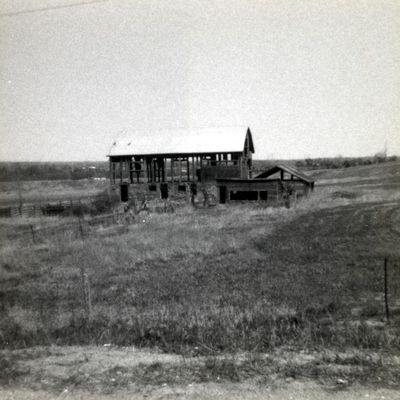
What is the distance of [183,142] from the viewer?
36938mm

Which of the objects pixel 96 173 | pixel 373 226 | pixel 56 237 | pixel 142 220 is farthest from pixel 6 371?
pixel 96 173

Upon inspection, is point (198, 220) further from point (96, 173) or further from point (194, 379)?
point (96, 173)

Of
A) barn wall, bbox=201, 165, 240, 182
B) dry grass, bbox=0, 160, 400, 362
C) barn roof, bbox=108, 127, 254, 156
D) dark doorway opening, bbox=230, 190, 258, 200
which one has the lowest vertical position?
dry grass, bbox=0, 160, 400, 362

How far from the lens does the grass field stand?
7.48 metres

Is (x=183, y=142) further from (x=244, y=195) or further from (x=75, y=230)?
(x=75, y=230)

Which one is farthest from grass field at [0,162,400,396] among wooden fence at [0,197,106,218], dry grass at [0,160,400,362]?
wooden fence at [0,197,106,218]

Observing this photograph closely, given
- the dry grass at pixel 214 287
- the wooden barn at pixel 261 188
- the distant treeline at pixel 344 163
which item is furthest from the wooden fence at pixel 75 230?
the distant treeline at pixel 344 163

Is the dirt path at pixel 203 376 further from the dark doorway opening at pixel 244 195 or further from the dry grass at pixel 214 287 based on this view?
the dark doorway opening at pixel 244 195

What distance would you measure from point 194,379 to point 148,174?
35668mm

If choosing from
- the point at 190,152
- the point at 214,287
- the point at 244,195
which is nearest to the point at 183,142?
the point at 190,152

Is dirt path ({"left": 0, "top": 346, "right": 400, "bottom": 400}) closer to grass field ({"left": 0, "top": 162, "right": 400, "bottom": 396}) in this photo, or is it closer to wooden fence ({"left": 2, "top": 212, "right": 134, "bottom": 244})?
grass field ({"left": 0, "top": 162, "right": 400, "bottom": 396})

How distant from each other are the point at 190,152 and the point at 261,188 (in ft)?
22.4

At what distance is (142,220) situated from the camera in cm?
2675

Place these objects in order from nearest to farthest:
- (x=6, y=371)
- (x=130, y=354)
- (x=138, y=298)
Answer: (x=6, y=371) < (x=130, y=354) < (x=138, y=298)
